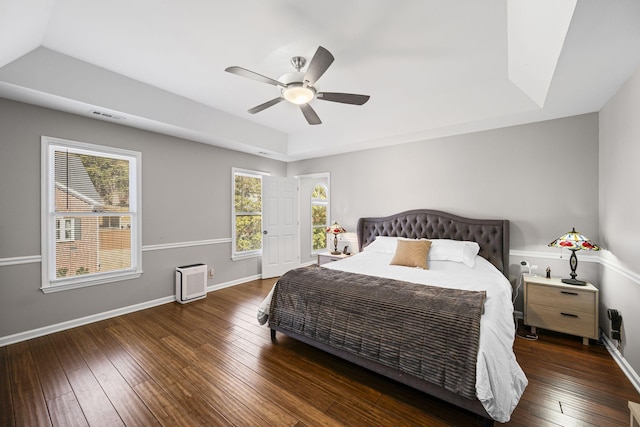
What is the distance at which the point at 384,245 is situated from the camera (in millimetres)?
3990

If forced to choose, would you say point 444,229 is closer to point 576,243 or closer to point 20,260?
point 576,243

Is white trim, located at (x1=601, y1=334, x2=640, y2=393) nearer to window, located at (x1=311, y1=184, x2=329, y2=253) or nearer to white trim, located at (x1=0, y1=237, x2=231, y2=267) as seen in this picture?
white trim, located at (x1=0, y1=237, x2=231, y2=267)

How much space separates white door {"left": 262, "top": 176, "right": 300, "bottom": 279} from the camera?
5.20m

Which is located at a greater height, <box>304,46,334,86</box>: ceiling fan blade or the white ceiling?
the white ceiling

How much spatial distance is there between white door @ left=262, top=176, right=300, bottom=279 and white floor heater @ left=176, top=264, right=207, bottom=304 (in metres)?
1.28

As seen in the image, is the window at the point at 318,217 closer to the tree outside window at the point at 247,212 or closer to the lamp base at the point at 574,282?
the tree outside window at the point at 247,212

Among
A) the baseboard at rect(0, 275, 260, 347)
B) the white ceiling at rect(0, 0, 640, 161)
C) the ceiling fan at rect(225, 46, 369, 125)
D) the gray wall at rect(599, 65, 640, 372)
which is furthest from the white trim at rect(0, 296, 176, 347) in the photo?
the gray wall at rect(599, 65, 640, 372)

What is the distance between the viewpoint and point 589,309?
8.85 ft

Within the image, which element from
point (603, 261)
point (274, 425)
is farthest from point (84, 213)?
point (603, 261)

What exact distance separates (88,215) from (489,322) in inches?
172

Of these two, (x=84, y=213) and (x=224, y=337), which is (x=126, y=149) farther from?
(x=224, y=337)

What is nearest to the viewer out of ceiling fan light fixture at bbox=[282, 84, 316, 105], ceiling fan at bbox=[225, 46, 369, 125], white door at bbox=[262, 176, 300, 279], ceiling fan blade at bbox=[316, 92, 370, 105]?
ceiling fan at bbox=[225, 46, 369, 125]

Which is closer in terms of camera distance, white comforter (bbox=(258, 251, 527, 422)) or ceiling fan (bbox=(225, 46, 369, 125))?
white comforter (bbox=(258, 251, 527, 422))

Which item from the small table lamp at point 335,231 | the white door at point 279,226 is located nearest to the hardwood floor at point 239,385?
the small table lamp at point 335,231
